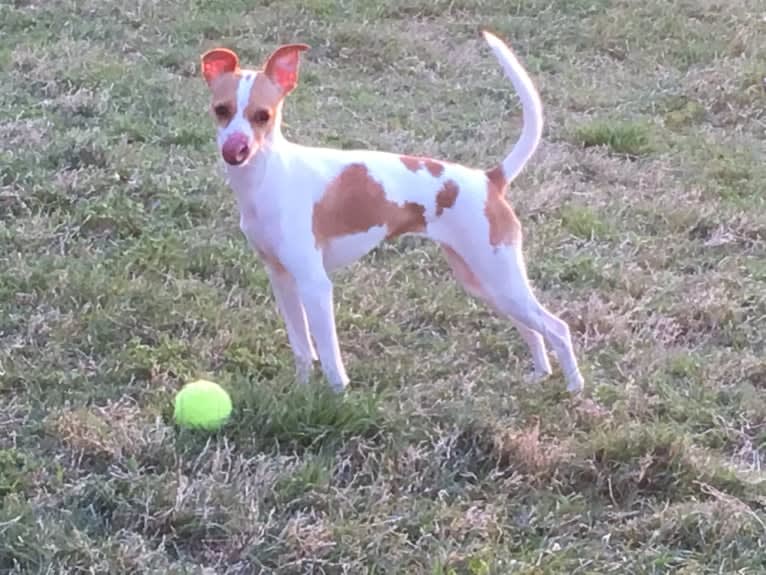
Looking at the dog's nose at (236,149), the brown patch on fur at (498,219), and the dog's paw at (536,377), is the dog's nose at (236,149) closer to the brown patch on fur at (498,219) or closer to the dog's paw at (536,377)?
the brown patch on fur at (498,219)

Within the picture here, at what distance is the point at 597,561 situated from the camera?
3.42m

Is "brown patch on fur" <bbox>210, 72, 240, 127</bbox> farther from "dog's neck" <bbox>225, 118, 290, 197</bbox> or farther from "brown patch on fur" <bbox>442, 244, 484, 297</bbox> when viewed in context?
"brown patch on fur" <bbox>442, 244, 484, 297</bbox>

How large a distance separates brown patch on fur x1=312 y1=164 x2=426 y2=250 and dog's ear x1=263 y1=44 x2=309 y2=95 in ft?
1.11

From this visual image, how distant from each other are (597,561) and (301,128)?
3.99m

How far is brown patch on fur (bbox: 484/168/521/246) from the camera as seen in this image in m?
4.18

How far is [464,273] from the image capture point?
440 centimetres

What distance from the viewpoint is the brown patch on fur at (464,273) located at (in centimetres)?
432

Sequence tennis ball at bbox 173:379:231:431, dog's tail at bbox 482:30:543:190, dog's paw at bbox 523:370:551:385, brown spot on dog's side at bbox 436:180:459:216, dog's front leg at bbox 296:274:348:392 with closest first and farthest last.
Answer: tennis ball at bbox 173:379:231:431 → dog's front leg at bbox 296:274:348:392 → brown spot on dog's side at bbox 436:180:459:216 → dog's tail at bbox 482:30:543:190 → dog's paw at bbox 523:370:551:385

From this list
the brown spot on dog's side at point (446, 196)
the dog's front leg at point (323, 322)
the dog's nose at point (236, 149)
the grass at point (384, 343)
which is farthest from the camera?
the brown spot on dog's side at point (446, 196)

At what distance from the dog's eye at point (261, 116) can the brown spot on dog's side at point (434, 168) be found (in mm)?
616

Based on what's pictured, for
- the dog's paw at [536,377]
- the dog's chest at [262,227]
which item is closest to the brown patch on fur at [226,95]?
the dog's chest at [262,227]

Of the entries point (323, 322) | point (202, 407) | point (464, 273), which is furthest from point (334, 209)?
point (202, 407)

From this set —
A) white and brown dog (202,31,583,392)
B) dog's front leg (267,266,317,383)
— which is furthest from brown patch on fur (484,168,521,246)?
dog's front leg (267,266,317,383)

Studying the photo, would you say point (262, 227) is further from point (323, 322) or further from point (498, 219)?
point (498, 219)
